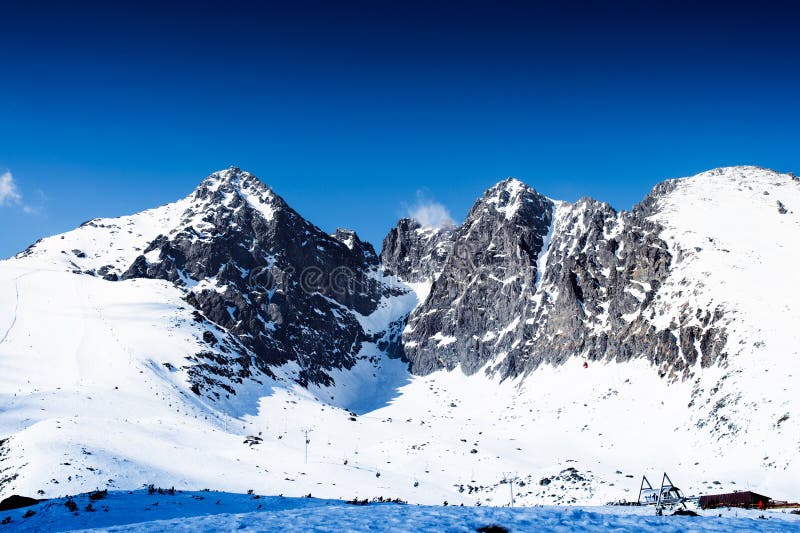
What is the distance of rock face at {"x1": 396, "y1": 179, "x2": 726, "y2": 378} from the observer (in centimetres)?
11475

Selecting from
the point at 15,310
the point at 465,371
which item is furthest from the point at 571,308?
the point at 15,310

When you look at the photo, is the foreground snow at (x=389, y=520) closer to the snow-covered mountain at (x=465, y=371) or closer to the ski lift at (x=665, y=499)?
the ski lift at (x=665, y=499)

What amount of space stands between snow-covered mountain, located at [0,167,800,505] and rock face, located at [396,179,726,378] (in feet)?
2.08

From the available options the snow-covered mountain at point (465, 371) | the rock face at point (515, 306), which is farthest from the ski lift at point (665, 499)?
the rock face at point (515, 306)

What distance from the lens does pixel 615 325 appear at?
131 m

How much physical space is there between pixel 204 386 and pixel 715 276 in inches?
3899

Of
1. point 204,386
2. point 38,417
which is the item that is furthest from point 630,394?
point 38,417

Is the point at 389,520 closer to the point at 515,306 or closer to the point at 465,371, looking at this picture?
the point at 465,371

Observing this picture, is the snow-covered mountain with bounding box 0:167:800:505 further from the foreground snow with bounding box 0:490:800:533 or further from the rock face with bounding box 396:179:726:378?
the foreground snow with bounding box 0:490:800:533

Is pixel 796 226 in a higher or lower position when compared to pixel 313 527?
higher

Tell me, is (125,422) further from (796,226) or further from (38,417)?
(796,226)

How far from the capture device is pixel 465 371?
175 m

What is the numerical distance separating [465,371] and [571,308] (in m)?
42.9

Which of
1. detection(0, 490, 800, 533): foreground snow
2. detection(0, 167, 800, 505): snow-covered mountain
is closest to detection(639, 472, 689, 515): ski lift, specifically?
detection(0, 490, 800, 533): foreground snow
